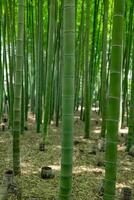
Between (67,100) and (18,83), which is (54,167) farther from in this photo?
(67,100)

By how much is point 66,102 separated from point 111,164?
48cm

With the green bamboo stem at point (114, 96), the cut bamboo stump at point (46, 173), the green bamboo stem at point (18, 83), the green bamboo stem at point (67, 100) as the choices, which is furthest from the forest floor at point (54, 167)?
the green bamboo stem at point (114, 96)

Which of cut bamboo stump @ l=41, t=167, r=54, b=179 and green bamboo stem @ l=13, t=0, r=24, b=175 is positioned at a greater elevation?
green bamboo stem @ l=13, t=0, r=24, b=175

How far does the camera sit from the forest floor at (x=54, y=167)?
3.65m

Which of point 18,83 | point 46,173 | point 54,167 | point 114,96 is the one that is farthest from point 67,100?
point 54,167

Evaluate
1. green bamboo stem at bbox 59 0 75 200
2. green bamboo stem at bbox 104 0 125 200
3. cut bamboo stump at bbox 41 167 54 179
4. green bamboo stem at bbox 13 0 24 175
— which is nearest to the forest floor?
cut bamboo stump at bbox 41 167 54 179

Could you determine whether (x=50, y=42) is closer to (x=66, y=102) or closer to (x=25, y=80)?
(x=25, y=80)

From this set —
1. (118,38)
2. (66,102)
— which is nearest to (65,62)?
(66,102)

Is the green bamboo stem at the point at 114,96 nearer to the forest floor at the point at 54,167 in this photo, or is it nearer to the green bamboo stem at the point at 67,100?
the green bamboo stem at the point at 67,100

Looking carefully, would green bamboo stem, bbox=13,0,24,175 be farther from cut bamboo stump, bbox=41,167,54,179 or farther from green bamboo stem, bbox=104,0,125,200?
green bamboo stem, bbox=104,0,125,200

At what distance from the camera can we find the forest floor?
3.65m

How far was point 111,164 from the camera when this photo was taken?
2.03 m

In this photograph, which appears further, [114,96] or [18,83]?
[18,83]

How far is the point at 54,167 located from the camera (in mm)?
4551
